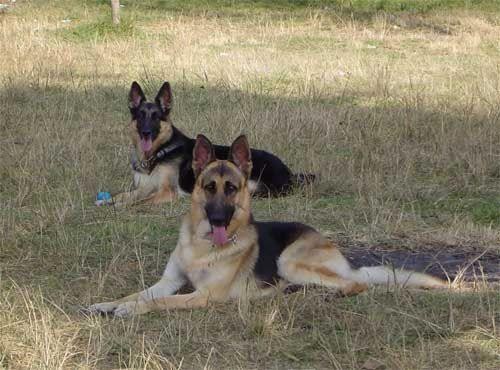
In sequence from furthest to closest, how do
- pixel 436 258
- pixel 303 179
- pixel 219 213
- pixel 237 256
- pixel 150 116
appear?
pixel 150 116 → pixel 303 179 → pixel 436 258 → pixel 237 256 → pixel 219 213

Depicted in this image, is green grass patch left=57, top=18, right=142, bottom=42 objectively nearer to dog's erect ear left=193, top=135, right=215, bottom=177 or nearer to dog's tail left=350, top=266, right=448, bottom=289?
dog's erect ear left=193, top=135, right=215, bottom=177

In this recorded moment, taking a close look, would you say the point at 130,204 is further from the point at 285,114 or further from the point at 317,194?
the point at 285,114

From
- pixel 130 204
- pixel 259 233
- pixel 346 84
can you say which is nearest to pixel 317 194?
pixel 130 204

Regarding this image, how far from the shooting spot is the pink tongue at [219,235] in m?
5.51

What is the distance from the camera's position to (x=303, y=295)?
5375mm

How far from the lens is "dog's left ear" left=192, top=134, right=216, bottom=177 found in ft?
18.5

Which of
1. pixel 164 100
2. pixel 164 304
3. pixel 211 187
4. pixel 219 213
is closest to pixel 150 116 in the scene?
pixel 164 100

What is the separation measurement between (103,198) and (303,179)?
1.74 metres

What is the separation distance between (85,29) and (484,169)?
9.52 m

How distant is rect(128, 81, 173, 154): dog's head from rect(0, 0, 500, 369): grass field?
482 mm

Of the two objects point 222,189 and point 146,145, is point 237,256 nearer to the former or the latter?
point 222,189

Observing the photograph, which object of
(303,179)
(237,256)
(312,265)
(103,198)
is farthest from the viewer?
(303,179)

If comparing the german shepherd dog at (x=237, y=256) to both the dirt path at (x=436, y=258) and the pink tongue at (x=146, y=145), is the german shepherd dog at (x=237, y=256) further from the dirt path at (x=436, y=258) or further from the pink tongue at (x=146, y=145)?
the pink tongue at (x=146, y=145)

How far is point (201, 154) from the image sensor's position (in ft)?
18.5
